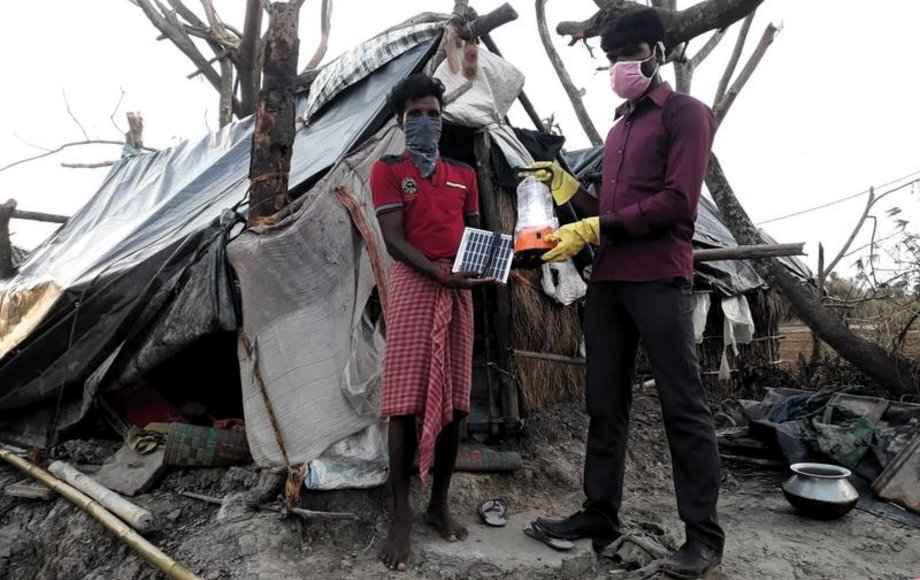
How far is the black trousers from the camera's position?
218cm

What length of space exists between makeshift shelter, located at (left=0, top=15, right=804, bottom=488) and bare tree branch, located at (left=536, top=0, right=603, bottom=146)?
4539 millimetres

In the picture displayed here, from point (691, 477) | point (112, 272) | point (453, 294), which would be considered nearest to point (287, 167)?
point (453, 294)

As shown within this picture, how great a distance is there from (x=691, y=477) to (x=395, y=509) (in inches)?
41.3

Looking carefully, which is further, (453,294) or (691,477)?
(453,294)

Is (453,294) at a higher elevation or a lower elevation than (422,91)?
lower

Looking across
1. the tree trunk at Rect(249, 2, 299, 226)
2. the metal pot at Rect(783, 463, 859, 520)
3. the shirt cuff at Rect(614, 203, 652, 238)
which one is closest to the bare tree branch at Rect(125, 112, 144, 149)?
the tree trunk at Rect(249, 2, 299, 226)

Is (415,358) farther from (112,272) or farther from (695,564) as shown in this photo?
(112,272)

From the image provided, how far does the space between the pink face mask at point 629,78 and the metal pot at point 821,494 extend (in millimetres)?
2212

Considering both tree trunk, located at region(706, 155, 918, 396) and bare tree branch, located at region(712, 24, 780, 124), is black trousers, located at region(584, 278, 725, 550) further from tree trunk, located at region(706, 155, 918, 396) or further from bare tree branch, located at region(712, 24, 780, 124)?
bare tree branch, located at region(712, 24, 780, 124)

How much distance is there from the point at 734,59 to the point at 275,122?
20.7 ft

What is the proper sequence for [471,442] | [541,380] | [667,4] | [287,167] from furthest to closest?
[667,4] → [541,380] → [471,442] → [287,167]

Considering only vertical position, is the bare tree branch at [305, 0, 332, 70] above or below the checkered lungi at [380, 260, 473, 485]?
above

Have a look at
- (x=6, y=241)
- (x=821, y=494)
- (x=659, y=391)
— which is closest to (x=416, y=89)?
(x=659, y=391)

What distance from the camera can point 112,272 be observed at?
3.49 meters
